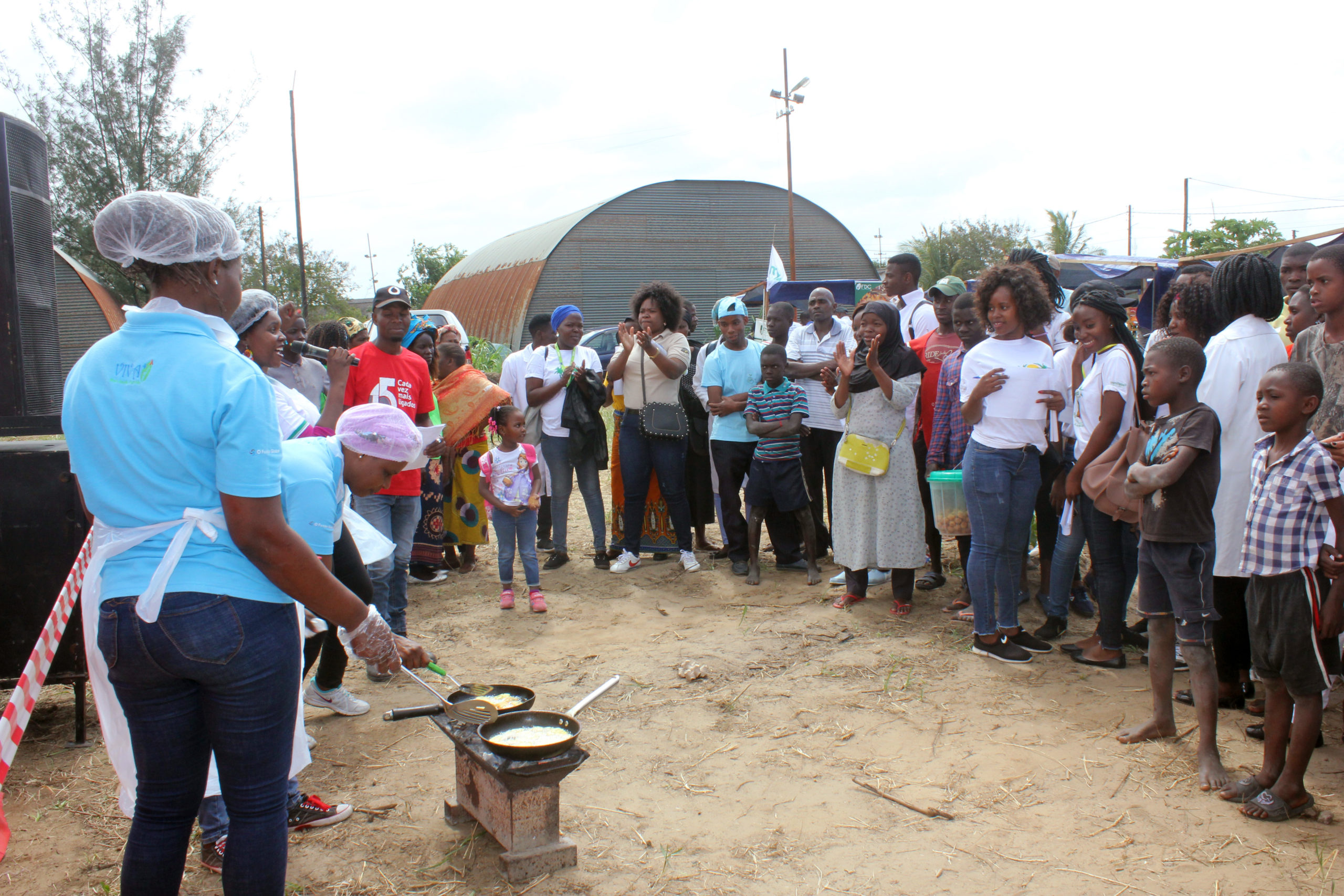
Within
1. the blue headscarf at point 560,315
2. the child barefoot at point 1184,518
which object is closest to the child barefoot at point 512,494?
the blue headscarf at point 560,315

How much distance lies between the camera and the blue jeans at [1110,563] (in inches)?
175

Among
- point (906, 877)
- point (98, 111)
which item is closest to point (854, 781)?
point (906, 877)

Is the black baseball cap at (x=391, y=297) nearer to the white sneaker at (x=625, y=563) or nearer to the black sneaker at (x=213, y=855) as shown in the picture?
the white sneaker at (x=625, y=563)

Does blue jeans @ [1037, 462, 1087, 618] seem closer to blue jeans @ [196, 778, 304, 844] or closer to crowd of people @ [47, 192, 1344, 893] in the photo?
Result: crowd of people @ [47, 192, 1344, 893]

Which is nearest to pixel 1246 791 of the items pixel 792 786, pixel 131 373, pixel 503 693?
pixel 792 786

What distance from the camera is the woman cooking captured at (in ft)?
5.97

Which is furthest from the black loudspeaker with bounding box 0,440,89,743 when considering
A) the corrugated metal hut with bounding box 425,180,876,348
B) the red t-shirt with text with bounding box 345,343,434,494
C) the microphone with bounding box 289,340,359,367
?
the corrugated metal hut with bounding box 425,180,876,348

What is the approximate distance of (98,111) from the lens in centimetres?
2172

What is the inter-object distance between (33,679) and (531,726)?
1.68m

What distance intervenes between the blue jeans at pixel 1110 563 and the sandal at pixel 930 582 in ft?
4.84

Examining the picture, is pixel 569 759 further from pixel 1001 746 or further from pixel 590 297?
pixel 590 297

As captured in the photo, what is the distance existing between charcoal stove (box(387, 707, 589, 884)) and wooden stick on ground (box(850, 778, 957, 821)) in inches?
46.0

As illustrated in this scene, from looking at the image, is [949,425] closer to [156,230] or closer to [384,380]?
[384,380]

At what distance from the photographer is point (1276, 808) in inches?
119
